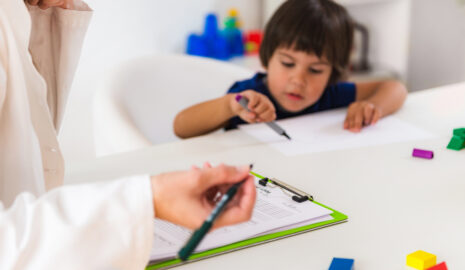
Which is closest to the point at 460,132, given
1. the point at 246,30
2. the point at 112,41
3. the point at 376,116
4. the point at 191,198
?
the point at 376,116

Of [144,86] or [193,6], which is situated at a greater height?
[193,6]

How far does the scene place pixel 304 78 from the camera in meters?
1.33

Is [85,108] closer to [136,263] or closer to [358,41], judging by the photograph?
[358,41]

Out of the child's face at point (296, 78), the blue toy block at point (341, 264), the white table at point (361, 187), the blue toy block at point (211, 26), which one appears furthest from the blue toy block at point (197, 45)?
the blue toy block at point (341, 264)

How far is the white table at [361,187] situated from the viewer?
25.9 inches

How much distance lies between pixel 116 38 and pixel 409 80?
157cm

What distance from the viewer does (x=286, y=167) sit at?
94cm

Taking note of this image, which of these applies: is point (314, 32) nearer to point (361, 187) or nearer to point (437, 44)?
point (361, 187)

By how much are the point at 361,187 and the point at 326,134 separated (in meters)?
0.27

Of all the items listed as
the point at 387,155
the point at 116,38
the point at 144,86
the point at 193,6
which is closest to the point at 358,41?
the point at 193,6

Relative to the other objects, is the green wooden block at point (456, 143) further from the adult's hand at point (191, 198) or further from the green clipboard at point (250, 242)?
the adult's hand at point (191, 198)

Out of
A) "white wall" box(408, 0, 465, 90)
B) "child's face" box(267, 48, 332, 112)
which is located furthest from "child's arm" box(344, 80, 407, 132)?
"white wall" box(408, 0, 465, 90)

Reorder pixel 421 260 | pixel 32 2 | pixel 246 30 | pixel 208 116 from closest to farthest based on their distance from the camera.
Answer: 1. pixel 421 260
2. pixel 32 2
3. pixel 208 116
4. pixel 246 30

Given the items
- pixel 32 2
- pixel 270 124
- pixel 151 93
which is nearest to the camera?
pixel 32 2
